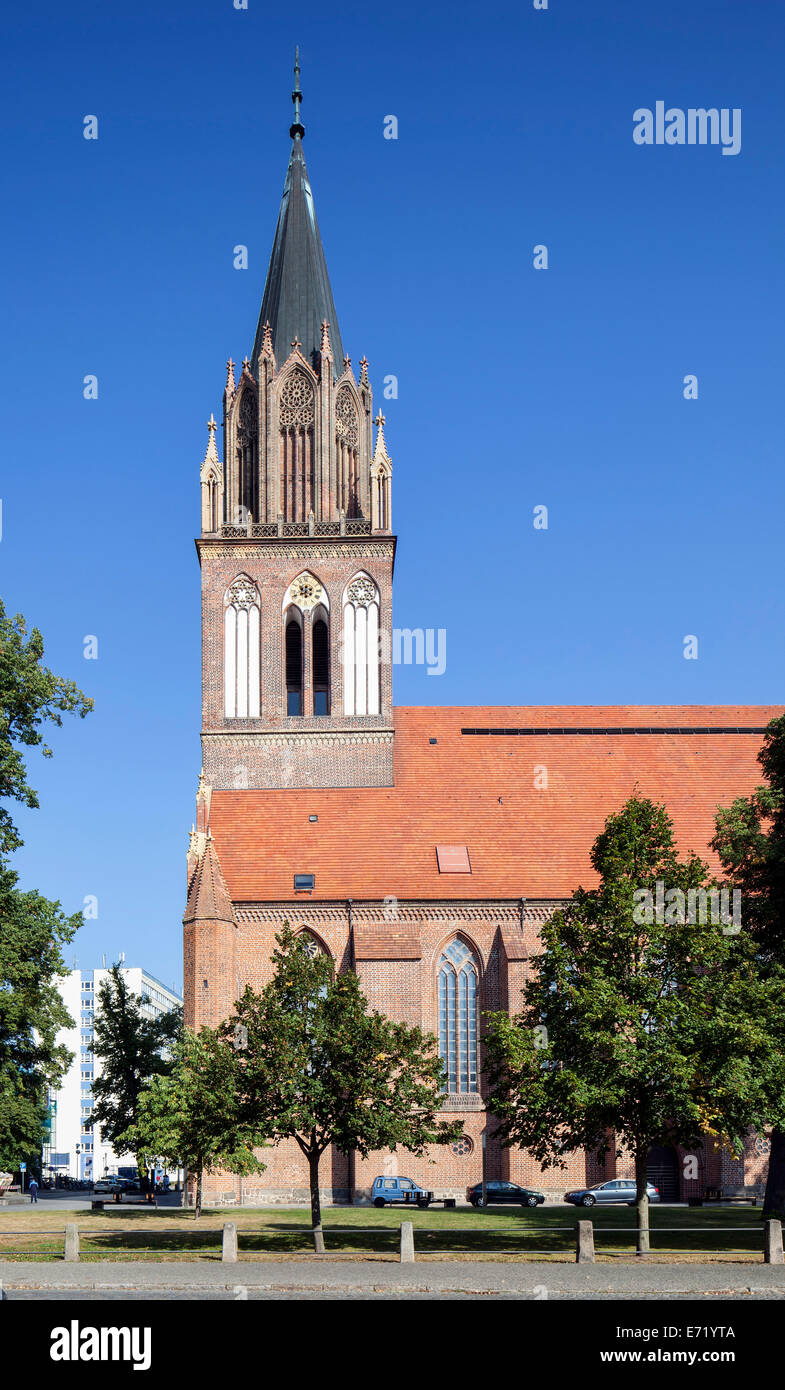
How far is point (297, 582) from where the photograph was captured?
54844mm

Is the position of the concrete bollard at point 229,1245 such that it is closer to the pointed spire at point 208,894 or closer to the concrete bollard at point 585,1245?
the concrete bollard at point 585,1245

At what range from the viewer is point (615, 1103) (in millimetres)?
29828

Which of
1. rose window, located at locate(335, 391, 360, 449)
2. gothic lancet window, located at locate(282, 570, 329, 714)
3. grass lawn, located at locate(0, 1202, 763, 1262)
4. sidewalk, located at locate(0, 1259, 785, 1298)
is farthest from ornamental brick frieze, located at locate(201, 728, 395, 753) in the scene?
sidewalk, located at locate(0, 1259, 785, 1298)

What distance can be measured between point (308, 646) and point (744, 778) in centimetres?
1654

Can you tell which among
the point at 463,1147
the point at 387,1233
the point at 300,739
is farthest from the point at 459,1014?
the point at 387,1233

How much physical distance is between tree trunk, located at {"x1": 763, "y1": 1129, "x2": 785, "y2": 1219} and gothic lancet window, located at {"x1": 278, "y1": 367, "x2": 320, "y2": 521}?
93.3 ft

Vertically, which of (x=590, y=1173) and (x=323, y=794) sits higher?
(x=323, y=794)

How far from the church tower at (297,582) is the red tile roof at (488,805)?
59.0 inches

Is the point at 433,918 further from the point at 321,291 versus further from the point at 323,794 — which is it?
the point at 321,291

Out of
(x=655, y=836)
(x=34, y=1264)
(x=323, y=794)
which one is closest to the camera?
(x=34, y=1264)

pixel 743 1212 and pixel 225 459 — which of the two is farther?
pixel 225 459

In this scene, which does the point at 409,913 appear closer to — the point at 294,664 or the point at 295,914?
the point at 295,914
